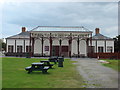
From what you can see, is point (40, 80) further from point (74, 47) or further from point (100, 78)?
point (74, 47)

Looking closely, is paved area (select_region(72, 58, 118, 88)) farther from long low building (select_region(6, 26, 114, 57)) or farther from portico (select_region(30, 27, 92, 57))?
portico (select_region(30, 27, 92, 57))

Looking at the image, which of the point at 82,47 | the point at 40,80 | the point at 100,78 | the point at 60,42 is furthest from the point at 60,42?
the point at 40,80

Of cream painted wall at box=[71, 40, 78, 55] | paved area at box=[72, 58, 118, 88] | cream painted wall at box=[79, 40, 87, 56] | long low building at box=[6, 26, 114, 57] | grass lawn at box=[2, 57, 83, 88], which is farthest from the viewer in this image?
Result: cream painted wall at box=[79, 40, 87, 56]

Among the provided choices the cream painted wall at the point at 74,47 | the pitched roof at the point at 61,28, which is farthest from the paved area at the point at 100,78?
the pitched roof at the point at 61,28

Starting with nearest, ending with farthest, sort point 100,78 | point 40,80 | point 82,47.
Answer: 1. point 40,80
2. point 100,78
3. point 82,47

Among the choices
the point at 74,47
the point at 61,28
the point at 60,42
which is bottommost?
the point at 74,47

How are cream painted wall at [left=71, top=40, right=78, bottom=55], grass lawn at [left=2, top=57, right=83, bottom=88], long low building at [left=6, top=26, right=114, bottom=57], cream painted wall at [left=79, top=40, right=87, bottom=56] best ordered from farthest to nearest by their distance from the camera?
1. cream painted wall at [left=79, top=40, right=87, bottom=56]
2. cream painted wall at [left=71, top=40, right=78, bottom=55]
3. long low building at [left=6, top=26, right=114, bottom=57]
4. grass lawn at [left=2, top=57, right=83, bottom=88]

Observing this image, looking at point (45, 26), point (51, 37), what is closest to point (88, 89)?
point (51, 37)

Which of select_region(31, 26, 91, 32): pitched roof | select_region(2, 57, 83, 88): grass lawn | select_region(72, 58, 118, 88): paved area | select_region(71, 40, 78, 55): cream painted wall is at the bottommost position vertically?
select_region(72, 58, 118, 88): paved area

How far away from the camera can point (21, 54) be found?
134 feet

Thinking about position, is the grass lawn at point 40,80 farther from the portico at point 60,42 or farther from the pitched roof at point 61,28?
the pitched roof at point 61,28

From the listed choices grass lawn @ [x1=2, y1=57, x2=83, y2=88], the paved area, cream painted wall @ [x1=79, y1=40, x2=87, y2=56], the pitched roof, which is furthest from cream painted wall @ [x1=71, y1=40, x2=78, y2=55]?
grass lawn @ [x1=2, y1=57, x2=83, y2=88]

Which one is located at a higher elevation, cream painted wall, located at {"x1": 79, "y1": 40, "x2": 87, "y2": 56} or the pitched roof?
the pitched roof

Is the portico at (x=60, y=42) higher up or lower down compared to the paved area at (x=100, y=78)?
higher up
